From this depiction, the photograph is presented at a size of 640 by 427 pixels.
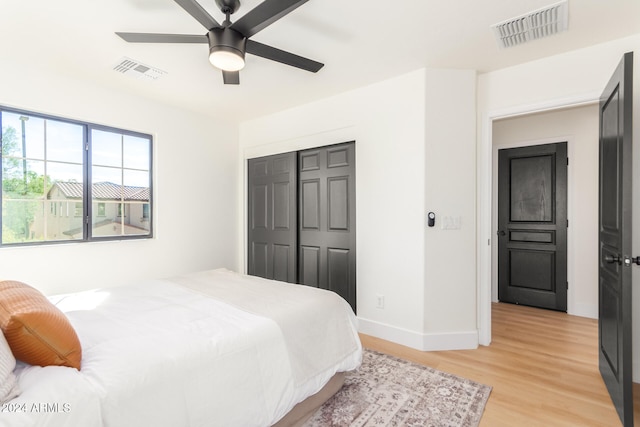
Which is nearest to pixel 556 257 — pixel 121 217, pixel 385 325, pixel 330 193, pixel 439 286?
pixel 439 286

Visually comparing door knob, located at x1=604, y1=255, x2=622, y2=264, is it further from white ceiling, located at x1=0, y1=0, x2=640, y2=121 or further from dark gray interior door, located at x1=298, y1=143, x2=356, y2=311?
dark gray interior door, located at x1=298, y1=143, x2=356, y2=311

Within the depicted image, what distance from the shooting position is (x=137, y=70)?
280 centimetres

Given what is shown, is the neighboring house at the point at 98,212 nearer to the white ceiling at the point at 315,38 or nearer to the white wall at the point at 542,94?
the white ceiling at the point at 315,38

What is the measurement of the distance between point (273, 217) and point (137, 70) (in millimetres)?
2118

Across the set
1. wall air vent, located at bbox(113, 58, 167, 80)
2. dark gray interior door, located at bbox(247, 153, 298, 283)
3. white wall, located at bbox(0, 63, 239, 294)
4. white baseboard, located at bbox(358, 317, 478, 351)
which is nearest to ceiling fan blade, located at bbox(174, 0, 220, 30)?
wall air vent, located at bbox(113, 58, 167, 80)

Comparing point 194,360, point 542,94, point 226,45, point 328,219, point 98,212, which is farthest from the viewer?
point 328,219

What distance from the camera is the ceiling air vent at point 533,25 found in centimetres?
201

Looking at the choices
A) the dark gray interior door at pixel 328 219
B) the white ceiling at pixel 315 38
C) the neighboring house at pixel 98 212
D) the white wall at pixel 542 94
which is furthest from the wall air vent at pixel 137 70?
the white wall at pixel 542 94

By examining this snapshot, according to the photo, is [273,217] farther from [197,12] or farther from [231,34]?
[197,12]

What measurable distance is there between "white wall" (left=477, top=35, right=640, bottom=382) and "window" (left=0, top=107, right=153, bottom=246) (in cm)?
366

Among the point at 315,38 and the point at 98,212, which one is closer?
the point at 315,38

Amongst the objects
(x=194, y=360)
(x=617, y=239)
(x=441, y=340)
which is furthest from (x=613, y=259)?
(x=194, y=360)

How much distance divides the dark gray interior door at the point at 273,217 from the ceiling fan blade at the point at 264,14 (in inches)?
80.2

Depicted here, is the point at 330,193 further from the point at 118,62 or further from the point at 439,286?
the point at 118,62
